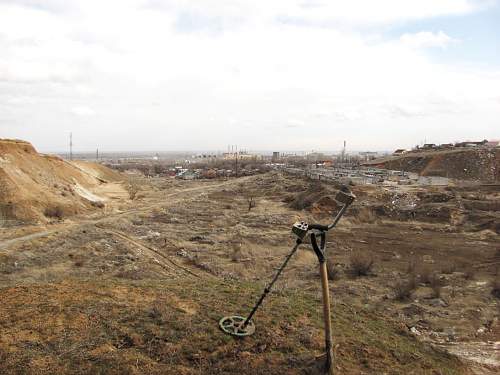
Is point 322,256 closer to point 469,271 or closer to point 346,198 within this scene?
point 346,198

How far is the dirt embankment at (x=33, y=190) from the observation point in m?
21.7

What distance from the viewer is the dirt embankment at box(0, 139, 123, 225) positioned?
71.3 ft

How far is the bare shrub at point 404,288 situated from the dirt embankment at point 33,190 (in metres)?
18.5

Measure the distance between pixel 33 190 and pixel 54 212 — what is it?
289cm

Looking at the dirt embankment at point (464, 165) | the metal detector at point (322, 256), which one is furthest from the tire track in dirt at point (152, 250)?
the dirt embankment at point (464, 165)

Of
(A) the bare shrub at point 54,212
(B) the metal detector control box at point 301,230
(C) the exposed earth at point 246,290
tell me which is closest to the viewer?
(B) the metal detector control box at point 301,230

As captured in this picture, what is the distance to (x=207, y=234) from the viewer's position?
20750 mm

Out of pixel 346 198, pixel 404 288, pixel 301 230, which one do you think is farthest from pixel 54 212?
pixel 346 198

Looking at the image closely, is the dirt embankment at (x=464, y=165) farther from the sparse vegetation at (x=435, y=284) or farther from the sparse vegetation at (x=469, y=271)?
the sparse vegetation at (x=435, y=284)

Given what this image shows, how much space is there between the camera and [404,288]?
40.1ft

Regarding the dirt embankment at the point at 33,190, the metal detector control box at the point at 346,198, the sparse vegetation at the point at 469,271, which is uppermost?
the metal detector control box at the point at 346,198

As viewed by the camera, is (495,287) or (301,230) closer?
(301,230)

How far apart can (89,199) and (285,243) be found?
675 inches

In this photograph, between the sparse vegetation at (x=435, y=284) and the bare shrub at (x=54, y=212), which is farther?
the bare shrub at (x=54, y=212)
